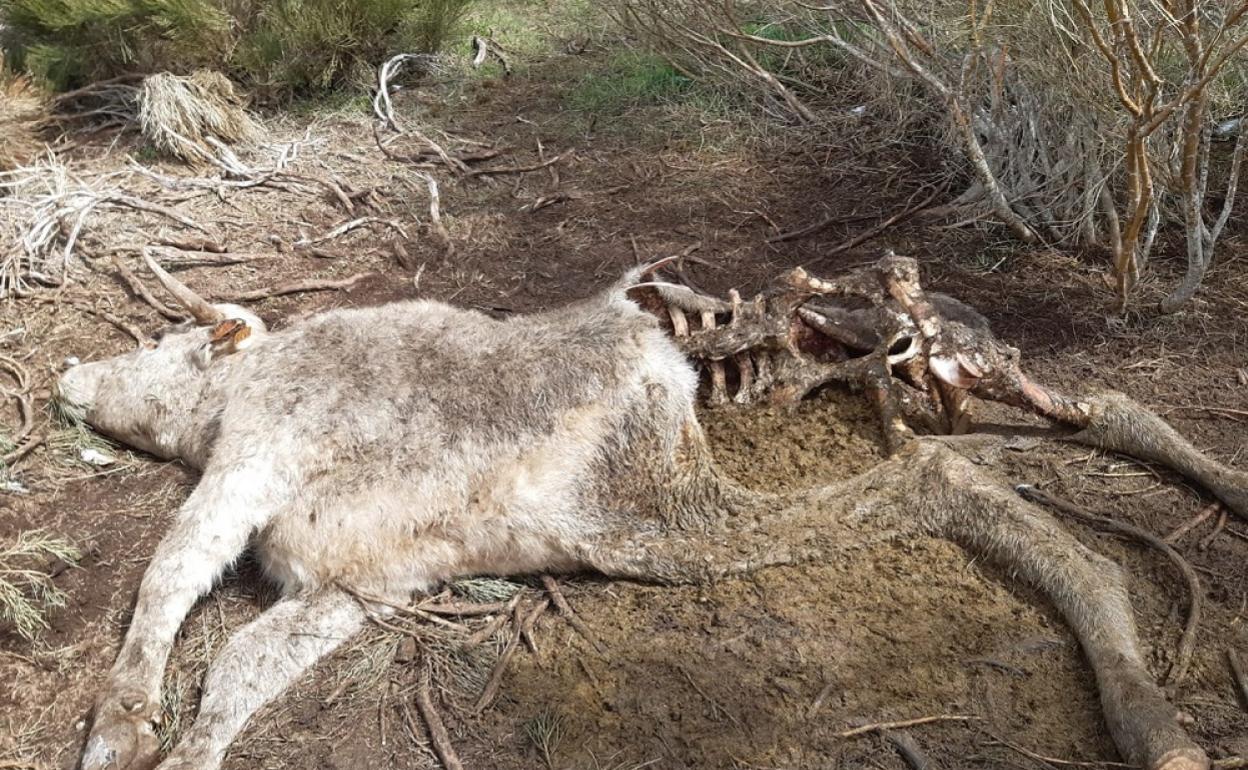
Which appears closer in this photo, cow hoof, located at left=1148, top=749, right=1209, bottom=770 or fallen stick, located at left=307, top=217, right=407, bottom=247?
cow hoof, located at left=1148, top=749, right=1209, bottom=770

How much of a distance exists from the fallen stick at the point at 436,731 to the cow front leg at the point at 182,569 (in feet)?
2.94

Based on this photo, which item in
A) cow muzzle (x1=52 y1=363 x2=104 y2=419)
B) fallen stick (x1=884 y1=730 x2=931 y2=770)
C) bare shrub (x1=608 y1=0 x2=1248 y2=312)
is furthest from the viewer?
cow muzzle (x1=52 y1=363 x2=104 y2=419)

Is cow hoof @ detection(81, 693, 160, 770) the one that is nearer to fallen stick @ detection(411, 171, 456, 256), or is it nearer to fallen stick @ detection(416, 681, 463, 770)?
fallen stick @ detection(416, 681, 463, 770)

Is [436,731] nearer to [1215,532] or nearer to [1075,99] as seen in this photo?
[1215,532]

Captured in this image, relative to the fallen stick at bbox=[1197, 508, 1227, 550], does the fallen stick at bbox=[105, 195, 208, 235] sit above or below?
below

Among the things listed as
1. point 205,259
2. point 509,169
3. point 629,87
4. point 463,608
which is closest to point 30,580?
point 463,608

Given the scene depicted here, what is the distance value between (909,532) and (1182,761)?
1068mm

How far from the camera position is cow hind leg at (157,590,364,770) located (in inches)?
120

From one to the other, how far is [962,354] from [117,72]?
732cm

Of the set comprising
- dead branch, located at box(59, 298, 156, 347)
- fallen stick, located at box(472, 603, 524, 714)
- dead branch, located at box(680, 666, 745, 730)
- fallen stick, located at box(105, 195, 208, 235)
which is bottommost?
fallen stick, located at box(472, 603, 524, 714)

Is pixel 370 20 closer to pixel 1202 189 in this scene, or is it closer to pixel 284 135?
pixel 284 135

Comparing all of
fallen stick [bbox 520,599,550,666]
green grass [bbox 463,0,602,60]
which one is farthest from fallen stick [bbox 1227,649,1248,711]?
green grass [bbox 463,0,602,60]

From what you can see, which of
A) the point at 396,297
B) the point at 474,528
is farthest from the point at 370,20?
the point at 474,528

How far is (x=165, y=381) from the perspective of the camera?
4.12 metres
